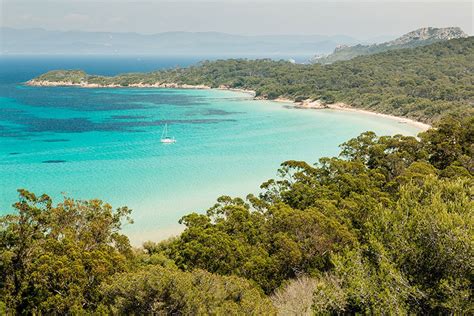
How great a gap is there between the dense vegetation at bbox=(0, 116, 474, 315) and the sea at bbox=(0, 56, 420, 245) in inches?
291

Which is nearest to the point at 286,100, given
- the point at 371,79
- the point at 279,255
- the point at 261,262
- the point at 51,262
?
the point at 371,79

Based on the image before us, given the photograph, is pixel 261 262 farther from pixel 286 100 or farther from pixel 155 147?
pixel 286 100

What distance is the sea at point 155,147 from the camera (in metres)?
26.9

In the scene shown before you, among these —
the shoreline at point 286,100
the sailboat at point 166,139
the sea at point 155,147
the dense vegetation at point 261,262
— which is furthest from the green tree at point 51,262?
the shoreline at point 286,100

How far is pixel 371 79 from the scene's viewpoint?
8619 cm

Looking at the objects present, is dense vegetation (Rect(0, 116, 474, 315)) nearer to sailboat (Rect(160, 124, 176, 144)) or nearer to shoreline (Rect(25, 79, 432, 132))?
sailboat (Rect(160, 124, 176, 144))

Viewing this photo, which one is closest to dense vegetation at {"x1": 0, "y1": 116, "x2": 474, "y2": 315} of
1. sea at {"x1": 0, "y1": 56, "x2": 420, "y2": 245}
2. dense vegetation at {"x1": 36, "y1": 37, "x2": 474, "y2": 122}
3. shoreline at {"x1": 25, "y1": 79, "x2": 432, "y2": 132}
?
sea at {"x1": 0, "y1": 56, "x2": 420, "y2": 245}

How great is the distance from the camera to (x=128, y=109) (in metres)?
65.7

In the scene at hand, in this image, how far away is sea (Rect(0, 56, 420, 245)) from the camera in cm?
2686

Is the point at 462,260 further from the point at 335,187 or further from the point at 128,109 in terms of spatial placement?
the point at 128,109

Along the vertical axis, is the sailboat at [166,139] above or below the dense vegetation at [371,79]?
below

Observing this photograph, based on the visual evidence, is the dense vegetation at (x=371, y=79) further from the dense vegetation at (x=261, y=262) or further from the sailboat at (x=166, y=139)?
the dense vegetation at (x=261, y=262)

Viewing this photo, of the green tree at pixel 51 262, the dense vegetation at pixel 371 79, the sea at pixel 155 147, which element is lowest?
the sea at pixel 155 147

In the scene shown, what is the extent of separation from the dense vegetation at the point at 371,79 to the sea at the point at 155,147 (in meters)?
6.68
